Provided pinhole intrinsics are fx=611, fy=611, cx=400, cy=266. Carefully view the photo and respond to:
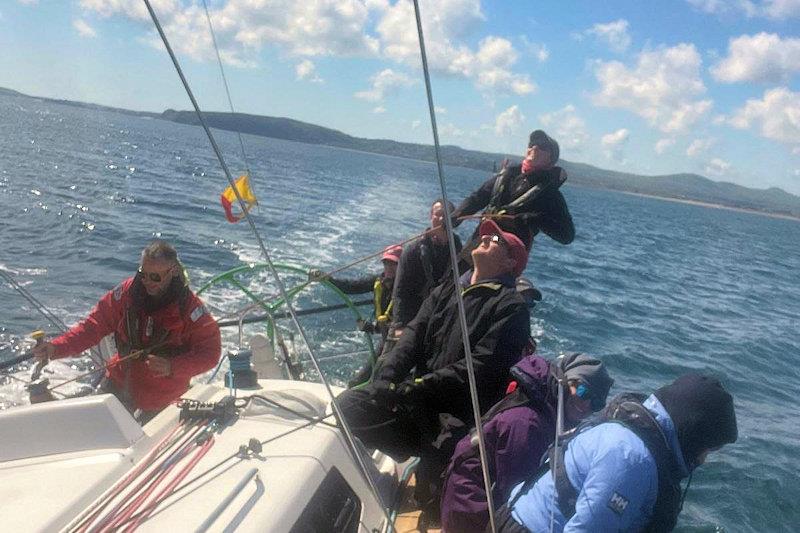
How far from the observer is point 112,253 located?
1438cm

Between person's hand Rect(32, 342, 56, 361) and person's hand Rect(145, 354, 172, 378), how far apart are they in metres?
0.63

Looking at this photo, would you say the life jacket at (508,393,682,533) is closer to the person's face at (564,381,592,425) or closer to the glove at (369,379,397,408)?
the person's face at (564,381,592,425)

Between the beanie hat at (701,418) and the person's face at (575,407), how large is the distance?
474 millimetres

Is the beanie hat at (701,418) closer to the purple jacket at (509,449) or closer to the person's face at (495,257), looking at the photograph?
the purple jacket at (509,449)

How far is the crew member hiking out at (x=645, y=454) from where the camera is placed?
7.16 feet

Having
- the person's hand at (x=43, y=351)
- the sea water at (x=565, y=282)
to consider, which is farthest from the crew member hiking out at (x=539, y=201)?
the sea water at (x=565, y=282)

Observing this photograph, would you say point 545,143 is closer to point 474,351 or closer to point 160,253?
point 474,351

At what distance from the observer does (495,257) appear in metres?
3.43

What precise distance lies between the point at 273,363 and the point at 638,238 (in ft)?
121

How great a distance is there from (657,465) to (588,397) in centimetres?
50

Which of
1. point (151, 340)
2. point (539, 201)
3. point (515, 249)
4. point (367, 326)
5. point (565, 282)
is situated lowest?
point (565, 282)

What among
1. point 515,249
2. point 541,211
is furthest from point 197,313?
point 541,211

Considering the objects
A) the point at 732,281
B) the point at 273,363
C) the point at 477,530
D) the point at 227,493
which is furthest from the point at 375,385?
the point at 732,281

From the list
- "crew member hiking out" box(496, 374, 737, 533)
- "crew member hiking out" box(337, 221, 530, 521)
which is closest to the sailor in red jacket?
"crew member hiking out" box(337, 221, 530, 521)
